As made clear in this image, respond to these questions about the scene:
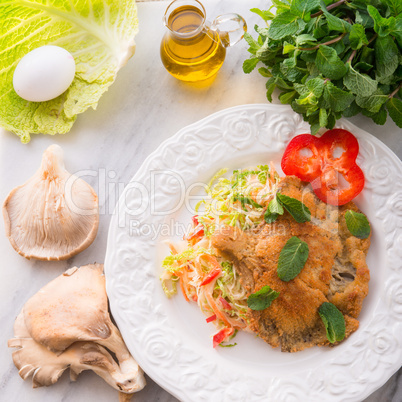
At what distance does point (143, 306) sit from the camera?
3504 millimetres

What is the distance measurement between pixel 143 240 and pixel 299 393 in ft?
5.63

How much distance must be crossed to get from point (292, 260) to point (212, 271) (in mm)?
667

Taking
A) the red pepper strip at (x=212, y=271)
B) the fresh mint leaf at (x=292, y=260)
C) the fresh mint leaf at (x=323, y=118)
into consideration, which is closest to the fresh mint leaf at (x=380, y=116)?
the fresh mint leaf at (x=323, y=118)

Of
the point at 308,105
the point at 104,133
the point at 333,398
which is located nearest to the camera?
the point at 333,398

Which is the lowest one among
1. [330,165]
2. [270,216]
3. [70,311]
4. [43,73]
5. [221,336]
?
[221,336]

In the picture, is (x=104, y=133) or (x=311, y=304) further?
(x=104, y=133)

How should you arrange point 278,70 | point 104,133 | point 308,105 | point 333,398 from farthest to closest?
1. point 104,133
2. point 278,70
3. point 308,105
4. point 333,398

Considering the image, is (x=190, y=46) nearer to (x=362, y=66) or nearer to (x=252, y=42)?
(x=252, y=42)

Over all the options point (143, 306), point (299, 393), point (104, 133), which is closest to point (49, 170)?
point (104, 133)

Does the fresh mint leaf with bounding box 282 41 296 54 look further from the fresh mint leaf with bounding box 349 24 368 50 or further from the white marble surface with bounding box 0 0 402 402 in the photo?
the white marble surface with bounding box 0 0 402 402

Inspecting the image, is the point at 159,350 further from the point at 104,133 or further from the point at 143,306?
the point at 104,133

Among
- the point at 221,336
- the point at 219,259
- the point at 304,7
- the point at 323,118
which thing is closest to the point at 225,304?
the point at 221,336

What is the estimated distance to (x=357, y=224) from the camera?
11.2ft

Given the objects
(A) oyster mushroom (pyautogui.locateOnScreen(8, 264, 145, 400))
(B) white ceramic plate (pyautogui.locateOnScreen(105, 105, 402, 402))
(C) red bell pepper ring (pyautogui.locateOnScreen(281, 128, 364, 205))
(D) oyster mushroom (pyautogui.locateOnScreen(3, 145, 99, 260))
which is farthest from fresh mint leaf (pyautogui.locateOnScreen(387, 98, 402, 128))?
(A) oyster mushroom (pyautogui.locateOnScreen(8, 264, 145, 400))
